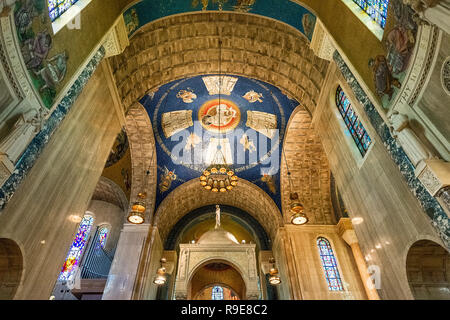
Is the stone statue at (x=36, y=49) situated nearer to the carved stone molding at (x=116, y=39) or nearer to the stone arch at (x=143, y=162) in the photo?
the carved stone molding at (x=116, y=39)

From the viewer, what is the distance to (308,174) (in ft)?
47.0

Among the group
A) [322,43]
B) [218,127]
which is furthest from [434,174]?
[218,127]

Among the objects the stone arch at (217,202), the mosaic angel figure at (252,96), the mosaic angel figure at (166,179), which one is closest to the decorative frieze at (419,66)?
the mosaic angel figure at (252,96)

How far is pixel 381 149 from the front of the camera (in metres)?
5.64

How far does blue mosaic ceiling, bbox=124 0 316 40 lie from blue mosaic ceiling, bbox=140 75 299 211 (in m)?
3.87

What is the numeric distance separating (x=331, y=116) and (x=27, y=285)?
28.5 feet

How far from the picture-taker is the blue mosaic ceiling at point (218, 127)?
1242 cm

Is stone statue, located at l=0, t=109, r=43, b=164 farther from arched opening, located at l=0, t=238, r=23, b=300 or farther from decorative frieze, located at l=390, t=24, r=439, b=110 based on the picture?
decorative frieze, located at l=390, t=24, r=439, b=110

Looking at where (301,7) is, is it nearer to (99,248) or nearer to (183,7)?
(183,7)

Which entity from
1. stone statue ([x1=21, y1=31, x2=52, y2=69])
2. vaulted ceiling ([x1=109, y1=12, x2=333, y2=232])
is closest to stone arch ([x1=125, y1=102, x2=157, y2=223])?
vaulted ceiling ([x1=109, y1=12, x2=333, y2=232])

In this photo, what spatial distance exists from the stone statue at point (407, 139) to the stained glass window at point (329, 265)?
945 centimetres

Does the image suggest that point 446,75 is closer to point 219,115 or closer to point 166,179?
point 219,115

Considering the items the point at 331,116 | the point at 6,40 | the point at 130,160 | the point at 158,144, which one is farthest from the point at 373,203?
the point at 130,160

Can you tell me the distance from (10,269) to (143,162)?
978cm
